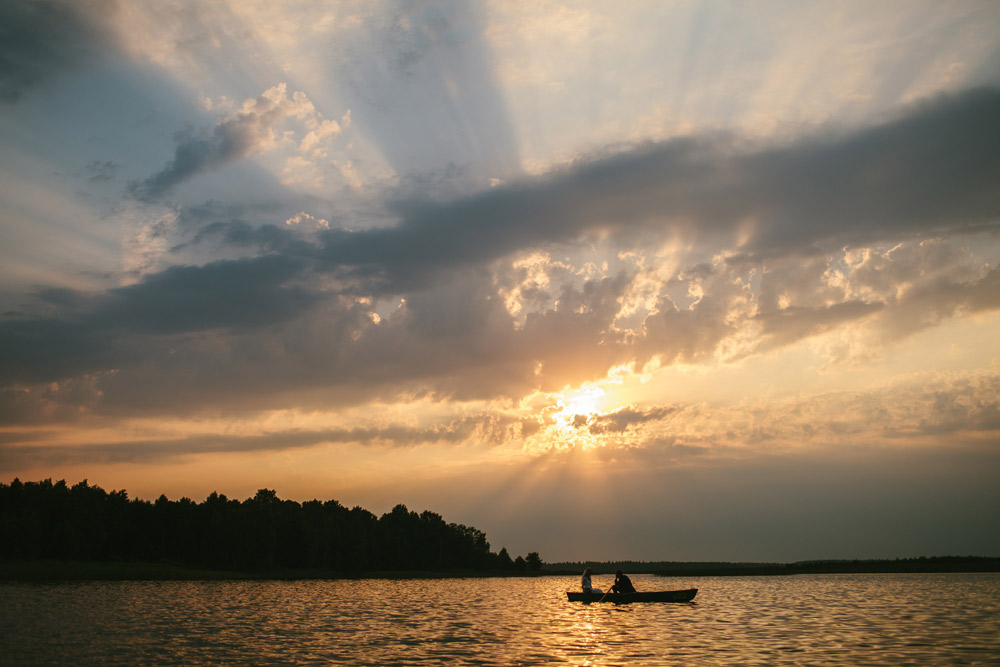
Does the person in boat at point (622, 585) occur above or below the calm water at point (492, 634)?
above

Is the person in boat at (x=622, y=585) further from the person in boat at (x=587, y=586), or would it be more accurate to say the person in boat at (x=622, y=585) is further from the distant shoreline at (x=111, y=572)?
the distant shoreline at (x=111, y=572)

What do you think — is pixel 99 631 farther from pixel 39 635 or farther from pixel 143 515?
pixel 143 515

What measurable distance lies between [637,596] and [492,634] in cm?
2960

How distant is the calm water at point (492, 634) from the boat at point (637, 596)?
99 cm

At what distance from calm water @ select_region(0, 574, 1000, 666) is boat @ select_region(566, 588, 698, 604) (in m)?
0.99

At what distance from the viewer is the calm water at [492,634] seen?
124 ft

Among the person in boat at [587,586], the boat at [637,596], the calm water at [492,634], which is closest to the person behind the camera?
the calm water at [492,634]

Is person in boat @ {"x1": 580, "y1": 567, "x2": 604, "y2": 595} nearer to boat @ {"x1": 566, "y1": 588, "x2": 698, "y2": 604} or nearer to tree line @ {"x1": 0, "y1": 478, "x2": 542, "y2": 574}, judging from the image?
boat @ {"x1": 566, "y1": 588, "x2": 698, "y2": 604}

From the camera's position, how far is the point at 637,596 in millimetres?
75250

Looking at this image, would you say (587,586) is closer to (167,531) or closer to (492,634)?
(492,634)

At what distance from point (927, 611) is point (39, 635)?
71.8m

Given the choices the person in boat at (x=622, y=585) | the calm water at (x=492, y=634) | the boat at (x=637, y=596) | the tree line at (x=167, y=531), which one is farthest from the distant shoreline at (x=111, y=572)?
the person in boat at (x=622, y=585)

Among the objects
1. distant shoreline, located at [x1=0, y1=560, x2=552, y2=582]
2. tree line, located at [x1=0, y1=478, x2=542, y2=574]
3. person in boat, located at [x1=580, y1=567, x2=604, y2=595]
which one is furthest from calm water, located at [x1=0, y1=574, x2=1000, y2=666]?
tree line, located at [x1=0, y1=478, x2=542, y2=574]

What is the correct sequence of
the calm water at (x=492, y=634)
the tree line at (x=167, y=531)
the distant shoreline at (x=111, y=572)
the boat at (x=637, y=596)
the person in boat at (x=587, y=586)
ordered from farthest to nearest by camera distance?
the tree line at (x=167, y=531), the distant shoreline at (x=111, y=572), the person in boat at (x=587, y=586), the boat at (x=637, y=596), the calm water at (x=492, y=634)
